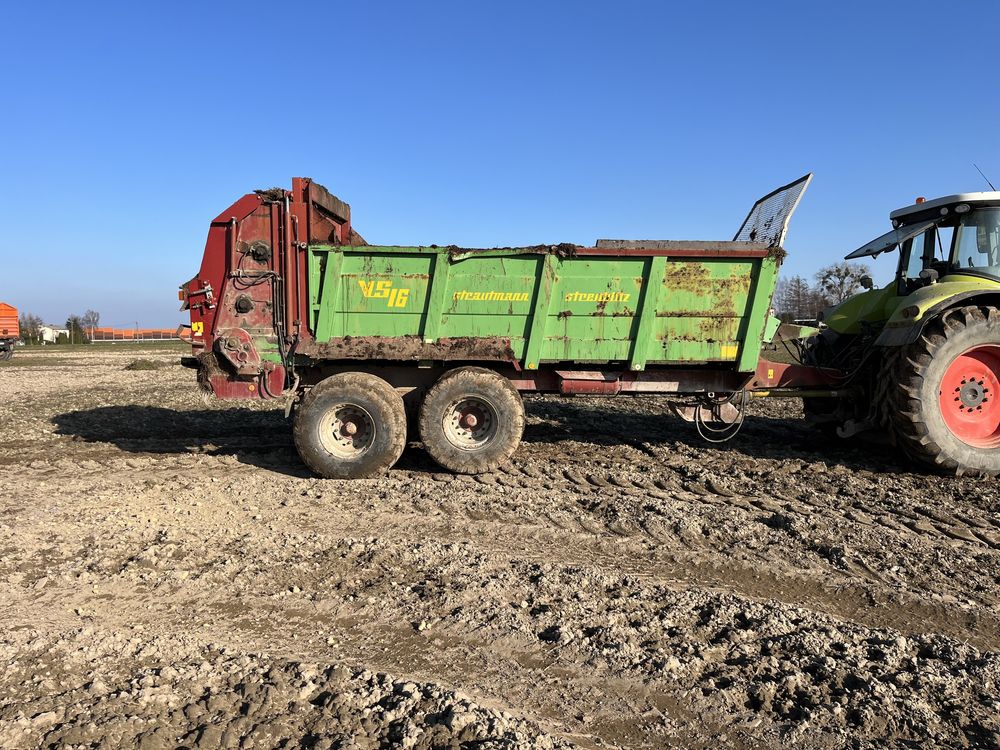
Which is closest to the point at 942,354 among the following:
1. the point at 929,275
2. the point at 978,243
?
the point at 929,275

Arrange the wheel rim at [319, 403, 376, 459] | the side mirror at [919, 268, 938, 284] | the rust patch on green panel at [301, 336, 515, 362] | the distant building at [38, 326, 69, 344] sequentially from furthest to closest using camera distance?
the distant building at [38, 326, 69, 344] < the side mirror at [919, 268, 938, 284] < the rust patch on green panel at [301, 336, 515, 362] < the wheel rim at [319, 403, 376, 459]

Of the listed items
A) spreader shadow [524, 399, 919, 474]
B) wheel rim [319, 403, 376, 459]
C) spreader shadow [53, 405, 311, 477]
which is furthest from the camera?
spreader shadow [53, 405, 311, 477]

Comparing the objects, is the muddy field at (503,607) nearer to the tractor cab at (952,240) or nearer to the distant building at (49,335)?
the tractor cab at (952,240)

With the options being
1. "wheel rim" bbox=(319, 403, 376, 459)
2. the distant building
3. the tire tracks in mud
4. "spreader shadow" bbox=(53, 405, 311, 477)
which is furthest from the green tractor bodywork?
the distant building

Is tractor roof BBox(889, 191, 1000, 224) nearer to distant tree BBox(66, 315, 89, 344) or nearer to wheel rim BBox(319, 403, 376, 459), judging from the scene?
wheel rim BBox(319, 403, 376, 459)

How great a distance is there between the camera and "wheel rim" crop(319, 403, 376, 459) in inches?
236

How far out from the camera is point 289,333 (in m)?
6.18

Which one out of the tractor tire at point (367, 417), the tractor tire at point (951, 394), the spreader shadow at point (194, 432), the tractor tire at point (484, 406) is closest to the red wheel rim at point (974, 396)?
the tractor tire at point (951, 394)

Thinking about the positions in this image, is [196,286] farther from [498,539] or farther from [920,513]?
[920,513]

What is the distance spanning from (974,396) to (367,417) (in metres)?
5.98

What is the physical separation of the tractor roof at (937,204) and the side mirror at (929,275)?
61cm

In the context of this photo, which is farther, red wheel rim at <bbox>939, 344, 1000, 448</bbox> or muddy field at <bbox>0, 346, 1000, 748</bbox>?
A: red wheel rim at <bbox>939, 344, 1000, 448</bbox>

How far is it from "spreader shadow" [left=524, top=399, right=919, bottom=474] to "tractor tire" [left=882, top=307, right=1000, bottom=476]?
0.45 metres

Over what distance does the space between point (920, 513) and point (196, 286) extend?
679 cm
